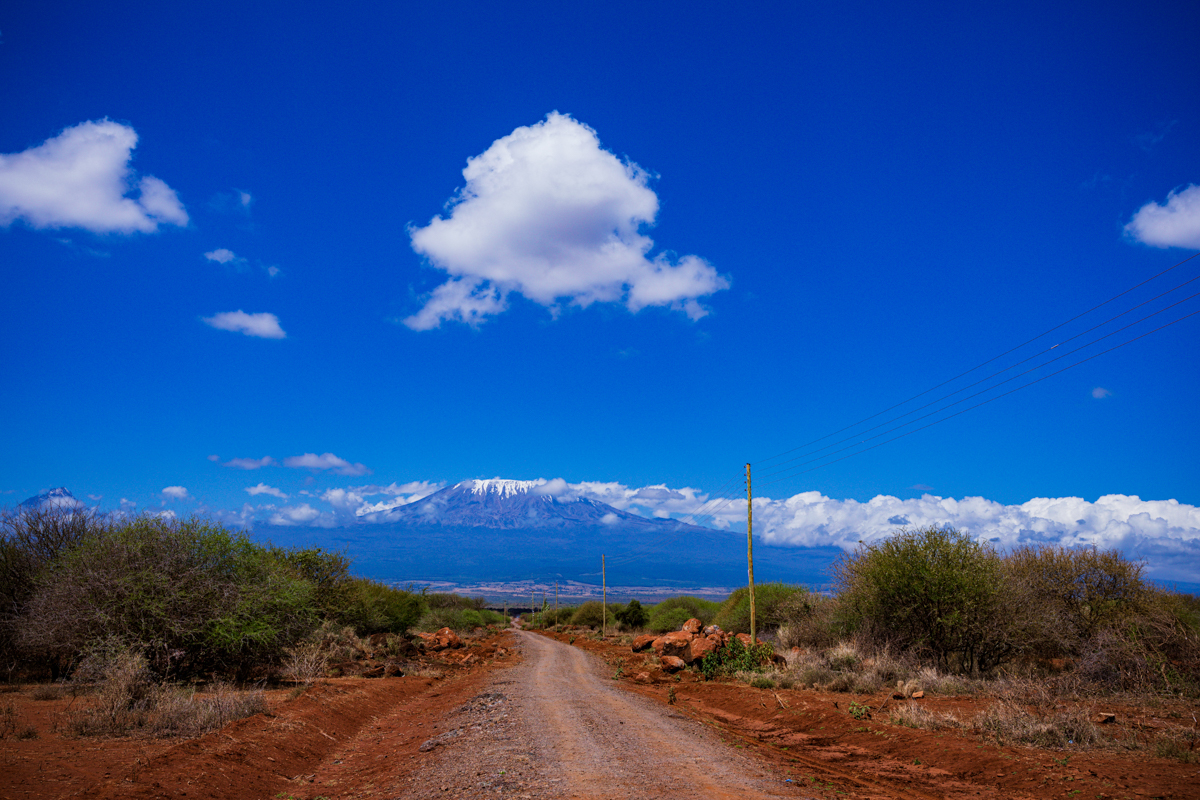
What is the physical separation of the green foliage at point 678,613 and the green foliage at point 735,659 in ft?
77.6

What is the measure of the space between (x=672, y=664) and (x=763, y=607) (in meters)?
12.6

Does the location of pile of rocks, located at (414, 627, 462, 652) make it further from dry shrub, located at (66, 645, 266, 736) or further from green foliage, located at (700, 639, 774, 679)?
dry shrub, located at (66, 645, 266, 736)

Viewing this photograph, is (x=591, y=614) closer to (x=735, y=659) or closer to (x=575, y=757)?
(x=735, y=659)

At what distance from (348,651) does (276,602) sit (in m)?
9.71

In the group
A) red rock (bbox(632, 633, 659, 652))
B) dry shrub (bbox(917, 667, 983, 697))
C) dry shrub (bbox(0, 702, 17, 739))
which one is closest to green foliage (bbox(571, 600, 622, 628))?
red rock (bbox(632, 633, 659, 652))

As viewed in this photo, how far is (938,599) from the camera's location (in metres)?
19.3

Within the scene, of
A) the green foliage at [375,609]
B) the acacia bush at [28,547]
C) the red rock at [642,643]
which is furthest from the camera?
the red rock at [642,643]

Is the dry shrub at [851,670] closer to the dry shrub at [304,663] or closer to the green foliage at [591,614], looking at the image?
the dry shrub at [304,663]

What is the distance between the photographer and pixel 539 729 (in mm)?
12641

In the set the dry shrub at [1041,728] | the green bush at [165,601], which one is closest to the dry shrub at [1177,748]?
the dry shrub at [1041,728]

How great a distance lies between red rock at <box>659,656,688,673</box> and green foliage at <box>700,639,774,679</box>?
1.09 meters

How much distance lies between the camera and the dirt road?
27.1 ft

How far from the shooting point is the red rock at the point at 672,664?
81.9ft

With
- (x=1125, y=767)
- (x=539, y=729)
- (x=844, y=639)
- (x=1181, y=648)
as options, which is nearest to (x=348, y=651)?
(x=539, y=729)
